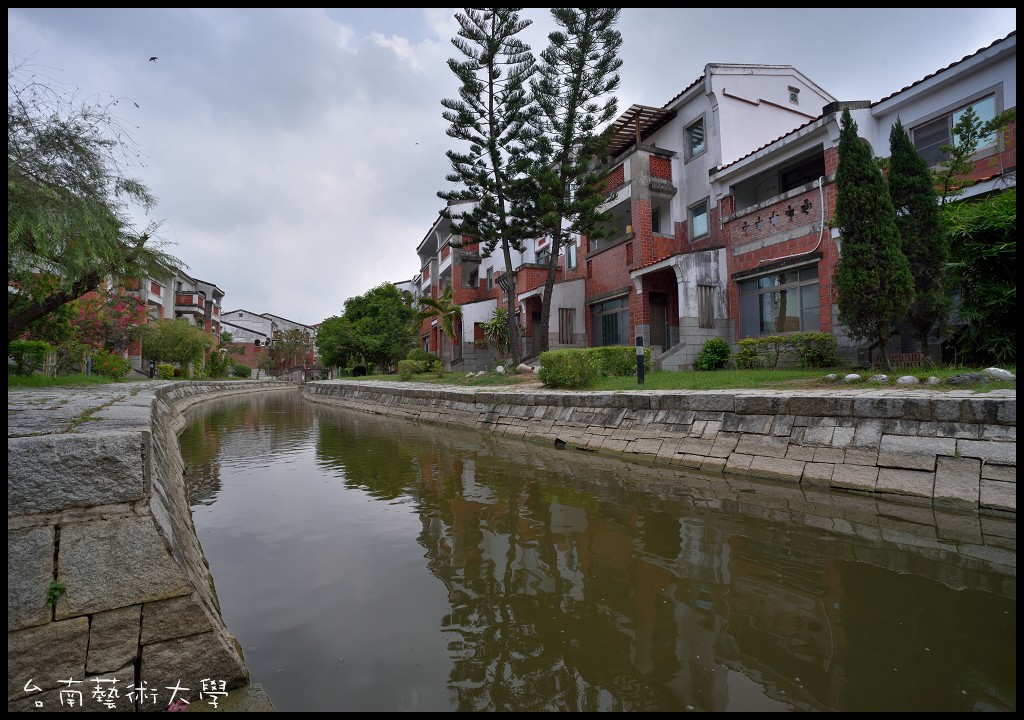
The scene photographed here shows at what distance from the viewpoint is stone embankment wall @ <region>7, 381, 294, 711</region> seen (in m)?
1.97

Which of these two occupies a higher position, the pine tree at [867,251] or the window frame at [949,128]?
the window frame at [949,128]

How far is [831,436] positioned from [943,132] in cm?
1139

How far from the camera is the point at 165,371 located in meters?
30.9

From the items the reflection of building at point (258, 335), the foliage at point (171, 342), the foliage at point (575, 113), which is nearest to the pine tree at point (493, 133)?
the foliage at point (575, 113)

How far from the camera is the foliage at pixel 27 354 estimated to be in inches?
529

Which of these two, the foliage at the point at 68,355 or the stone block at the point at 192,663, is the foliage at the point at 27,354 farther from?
the stone block at the point at 192,663

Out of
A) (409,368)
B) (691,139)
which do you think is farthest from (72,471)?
(409,368)

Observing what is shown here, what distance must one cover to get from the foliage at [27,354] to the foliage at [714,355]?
18.5 metres

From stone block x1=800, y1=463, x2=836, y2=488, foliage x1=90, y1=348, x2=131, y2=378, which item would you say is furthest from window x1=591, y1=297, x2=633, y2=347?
foliage x1=90, y1=348, x2=131, y2=378

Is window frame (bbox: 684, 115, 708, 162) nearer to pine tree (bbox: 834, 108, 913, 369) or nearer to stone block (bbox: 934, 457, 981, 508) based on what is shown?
pine tree (bbox: 834, 108, 913, 369)

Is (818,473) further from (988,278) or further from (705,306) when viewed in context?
(705,306)

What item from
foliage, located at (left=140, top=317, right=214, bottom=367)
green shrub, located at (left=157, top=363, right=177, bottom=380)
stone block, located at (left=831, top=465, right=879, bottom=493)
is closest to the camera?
stone block, located at (left=831, top=465, right=879, bottom=493)

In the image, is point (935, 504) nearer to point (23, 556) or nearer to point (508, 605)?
point (508, 605)

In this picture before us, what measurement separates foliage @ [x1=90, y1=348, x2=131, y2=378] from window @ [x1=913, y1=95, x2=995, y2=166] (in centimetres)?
2741
